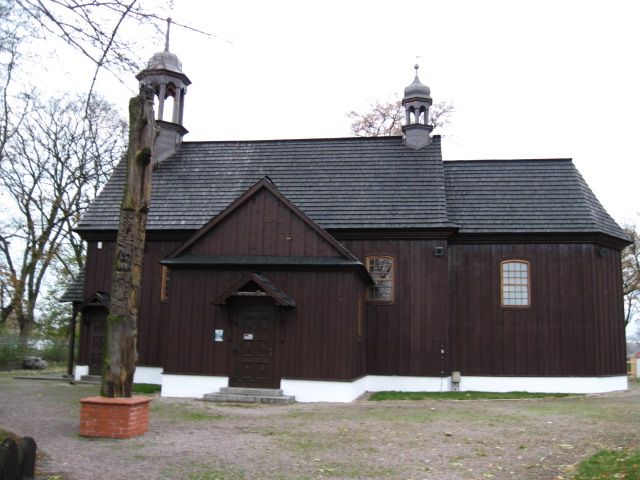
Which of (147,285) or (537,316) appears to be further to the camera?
(147,285)

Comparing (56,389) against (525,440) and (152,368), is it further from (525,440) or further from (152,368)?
(525,440)

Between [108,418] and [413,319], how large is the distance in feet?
34.2

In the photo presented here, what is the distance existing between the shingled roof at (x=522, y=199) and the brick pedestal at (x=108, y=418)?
12153 mm

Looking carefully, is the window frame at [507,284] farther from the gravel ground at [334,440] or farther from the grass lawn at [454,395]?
the gravel ground at [334,440]

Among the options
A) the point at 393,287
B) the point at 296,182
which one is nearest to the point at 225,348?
the point at 393,287

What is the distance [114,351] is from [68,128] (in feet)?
73.5

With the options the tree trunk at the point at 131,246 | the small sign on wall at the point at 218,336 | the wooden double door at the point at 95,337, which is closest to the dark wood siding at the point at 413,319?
the small sign on wall at the point at 218,336

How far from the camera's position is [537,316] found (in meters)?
18.7

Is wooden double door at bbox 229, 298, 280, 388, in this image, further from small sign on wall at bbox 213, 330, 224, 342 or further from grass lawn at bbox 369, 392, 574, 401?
grass lawn at bbox 369, 392, 574, 401

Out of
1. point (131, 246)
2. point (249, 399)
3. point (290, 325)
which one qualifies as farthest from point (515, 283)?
point (131, 246)

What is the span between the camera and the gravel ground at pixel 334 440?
26.6 ft

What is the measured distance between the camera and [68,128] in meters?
29.8

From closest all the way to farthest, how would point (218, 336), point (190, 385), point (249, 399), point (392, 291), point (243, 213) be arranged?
point (249, 399)
point (190, 385)
point (218, 336)
point (243, 213)
point (392, 291)

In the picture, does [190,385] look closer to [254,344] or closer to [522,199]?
[254,344]
